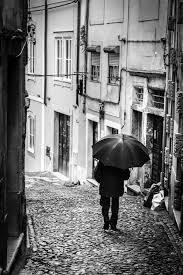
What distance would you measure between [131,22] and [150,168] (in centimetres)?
389

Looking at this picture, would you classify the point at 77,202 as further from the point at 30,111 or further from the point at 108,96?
the point at 30,111

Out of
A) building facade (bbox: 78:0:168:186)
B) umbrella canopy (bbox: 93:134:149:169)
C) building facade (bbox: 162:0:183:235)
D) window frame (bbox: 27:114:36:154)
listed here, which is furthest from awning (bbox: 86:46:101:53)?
umbrella canopy (bbox: 93:134:149:169)

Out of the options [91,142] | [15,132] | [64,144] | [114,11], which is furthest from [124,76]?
[15,132]

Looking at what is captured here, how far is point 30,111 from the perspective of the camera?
25.0 metres

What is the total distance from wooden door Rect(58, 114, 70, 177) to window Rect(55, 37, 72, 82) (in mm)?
1519

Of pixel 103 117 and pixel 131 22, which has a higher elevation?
pixel 131 22

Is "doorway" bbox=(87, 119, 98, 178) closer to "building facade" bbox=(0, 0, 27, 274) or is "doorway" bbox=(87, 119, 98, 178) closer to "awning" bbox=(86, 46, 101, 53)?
"awning" bbox=(86, 46, 101, 53)

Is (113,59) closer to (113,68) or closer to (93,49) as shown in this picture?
(113,68)

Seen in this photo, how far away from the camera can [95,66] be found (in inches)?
738

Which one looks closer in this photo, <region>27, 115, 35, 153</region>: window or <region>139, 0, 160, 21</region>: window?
<region>139, 0, 160, 21</region>: window

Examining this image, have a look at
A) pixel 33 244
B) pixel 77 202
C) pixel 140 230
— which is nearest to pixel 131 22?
pixel 77 202

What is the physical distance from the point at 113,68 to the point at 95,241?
8.26 metres

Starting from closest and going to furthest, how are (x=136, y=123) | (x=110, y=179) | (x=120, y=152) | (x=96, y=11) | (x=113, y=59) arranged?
(x=120, y=152), (x=110, y=179), (x=136, y=123), (x=113, y=59), (x=96, y=11)

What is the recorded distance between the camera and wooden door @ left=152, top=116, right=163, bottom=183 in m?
14.5
